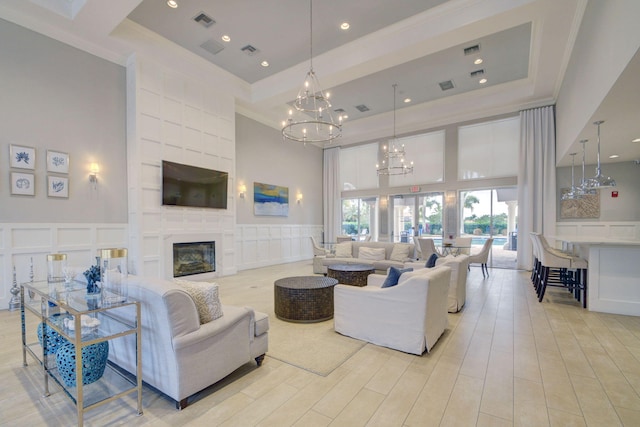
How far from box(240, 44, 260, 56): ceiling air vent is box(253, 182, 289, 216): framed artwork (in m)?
3.52

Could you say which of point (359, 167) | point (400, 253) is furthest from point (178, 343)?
point (359, 167)

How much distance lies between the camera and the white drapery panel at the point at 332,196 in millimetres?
11078

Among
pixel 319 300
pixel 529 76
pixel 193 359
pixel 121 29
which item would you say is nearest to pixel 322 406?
pixel 193 359

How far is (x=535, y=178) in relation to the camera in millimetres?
7449

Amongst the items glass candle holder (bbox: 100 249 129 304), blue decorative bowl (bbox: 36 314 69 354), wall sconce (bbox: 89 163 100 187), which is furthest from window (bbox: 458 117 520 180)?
blue decorative bowl (bbox: 36 314 69 354)

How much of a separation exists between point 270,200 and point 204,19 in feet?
16.3

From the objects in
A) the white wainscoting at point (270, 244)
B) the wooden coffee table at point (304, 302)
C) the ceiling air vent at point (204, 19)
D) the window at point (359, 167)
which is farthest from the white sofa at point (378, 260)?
the ceiling air vent at point (204, 19)

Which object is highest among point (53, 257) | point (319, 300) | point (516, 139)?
point (516, 139)

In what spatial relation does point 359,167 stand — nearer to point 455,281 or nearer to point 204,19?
point 204,19

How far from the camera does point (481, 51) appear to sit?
583 cm

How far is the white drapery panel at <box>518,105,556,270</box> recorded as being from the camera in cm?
723

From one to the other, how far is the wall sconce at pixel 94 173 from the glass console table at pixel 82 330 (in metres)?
3.15

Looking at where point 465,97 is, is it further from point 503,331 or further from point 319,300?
point 319,300

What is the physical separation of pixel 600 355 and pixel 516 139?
6810 millimetres
